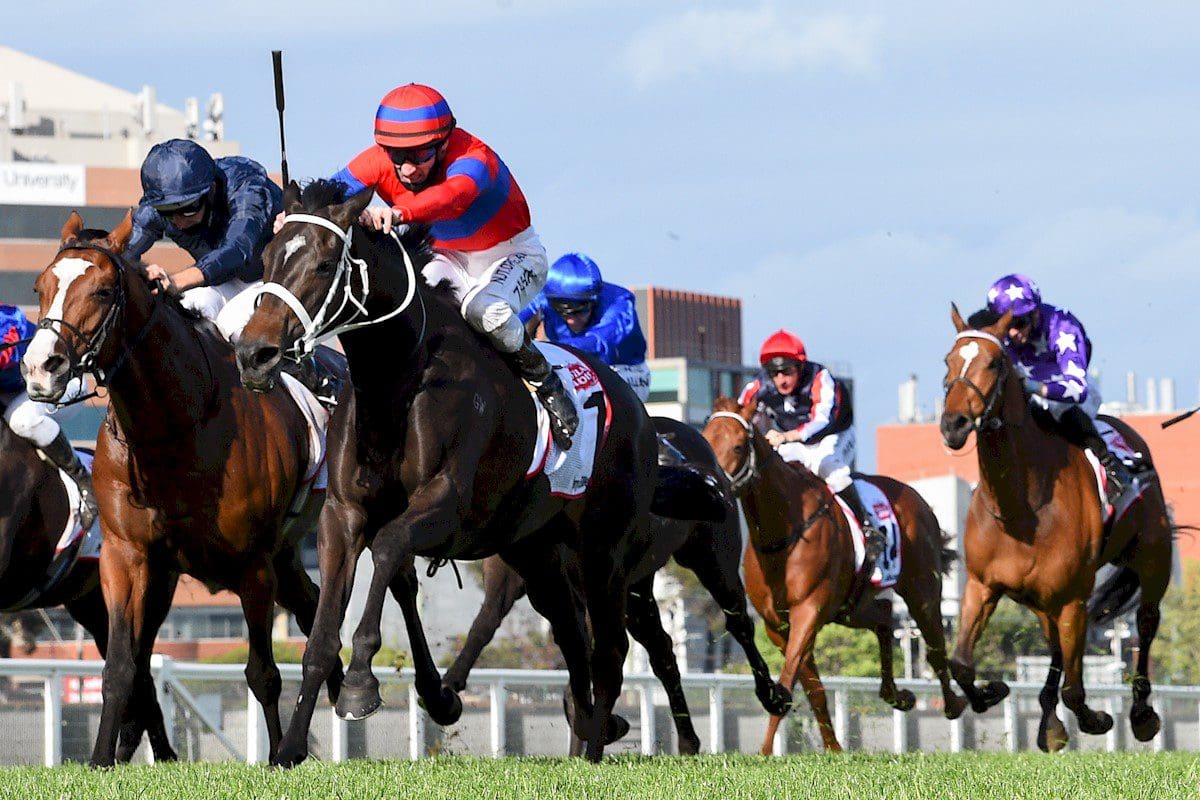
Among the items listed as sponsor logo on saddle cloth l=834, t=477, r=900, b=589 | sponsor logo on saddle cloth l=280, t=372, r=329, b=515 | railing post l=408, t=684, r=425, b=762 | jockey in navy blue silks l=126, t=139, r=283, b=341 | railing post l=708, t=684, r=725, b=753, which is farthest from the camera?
railing post l=708, t=684, r=725, b=753

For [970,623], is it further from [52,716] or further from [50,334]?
[50,334]

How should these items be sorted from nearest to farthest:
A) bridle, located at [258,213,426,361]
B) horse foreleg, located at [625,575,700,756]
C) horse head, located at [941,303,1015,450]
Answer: bridle, located at [258,213,426,361]
horse head, located at [941,303,1015,450]
horse foreleg, located at [625,575,700,756]

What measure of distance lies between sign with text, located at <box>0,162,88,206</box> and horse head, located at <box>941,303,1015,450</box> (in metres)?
72.1

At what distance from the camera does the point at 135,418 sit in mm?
8586

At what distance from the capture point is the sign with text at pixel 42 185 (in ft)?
263

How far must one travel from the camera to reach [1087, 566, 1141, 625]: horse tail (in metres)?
13.5

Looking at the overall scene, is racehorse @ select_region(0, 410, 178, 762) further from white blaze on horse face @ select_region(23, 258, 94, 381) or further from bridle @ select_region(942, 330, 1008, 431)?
bridle @ select_region(942, 330, 1008, 431)

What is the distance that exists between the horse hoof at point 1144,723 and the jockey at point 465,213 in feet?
18.8

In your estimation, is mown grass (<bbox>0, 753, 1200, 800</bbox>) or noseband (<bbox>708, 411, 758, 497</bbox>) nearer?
mown grass (<bbox>0, 753, 1200, 800</bbox>)

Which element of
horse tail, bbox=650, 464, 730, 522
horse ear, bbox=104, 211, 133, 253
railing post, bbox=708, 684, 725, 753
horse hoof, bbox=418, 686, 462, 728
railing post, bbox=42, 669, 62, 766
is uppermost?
horse ear, bbox=104, 211, 133, 253

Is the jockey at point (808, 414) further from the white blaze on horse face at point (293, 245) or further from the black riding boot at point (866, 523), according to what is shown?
the white blaze on horse face at point (293, 245)

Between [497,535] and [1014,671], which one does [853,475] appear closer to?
[497,535]

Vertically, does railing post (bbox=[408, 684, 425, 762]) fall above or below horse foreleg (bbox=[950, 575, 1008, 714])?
below

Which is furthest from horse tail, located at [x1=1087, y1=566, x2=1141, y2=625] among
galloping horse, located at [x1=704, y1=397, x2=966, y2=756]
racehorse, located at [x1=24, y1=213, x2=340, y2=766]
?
racehorse, located at [x1=24, y1=213, x2=340, y2=766]
